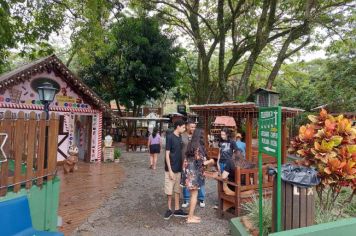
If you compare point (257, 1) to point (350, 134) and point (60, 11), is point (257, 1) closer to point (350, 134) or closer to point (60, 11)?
point (60, 11)

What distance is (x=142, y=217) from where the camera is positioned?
572cm

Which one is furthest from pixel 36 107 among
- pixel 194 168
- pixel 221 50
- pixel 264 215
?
pixel 264 215

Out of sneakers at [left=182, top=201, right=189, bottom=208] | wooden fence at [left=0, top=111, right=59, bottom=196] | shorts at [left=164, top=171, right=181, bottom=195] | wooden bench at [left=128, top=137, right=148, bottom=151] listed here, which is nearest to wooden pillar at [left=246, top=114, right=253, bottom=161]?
sneakers at [left=182, top=201, right=189, bottom=208]

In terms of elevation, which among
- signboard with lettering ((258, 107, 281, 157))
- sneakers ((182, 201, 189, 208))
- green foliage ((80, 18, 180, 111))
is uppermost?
green foliage ((80, 18, 180, 111))

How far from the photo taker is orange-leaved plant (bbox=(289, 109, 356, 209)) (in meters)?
3.89

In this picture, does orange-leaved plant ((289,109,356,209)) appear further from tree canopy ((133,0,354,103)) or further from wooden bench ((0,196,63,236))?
tree canopy ((133,0,354,103))

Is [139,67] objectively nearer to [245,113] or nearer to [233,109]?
[233,109]

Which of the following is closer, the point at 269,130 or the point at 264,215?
the point at 269,130

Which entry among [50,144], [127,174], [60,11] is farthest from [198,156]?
[60,11]

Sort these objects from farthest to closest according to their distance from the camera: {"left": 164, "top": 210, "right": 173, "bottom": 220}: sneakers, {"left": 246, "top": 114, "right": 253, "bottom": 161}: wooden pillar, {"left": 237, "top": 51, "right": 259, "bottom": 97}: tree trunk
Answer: {"left": 237, "top": 51, "right": 259, "bottom": 97}: tree trunk, {"left": 246, "top": 114, "right": 253, "bottom": 161}: wooden pillar, {"left": 164, "top": 210, "right": 173, "bottom": 220}: sneakers

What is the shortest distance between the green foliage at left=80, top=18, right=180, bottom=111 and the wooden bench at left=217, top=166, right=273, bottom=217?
11.7 m

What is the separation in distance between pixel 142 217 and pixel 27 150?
2847mm

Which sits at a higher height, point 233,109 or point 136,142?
point 233,109

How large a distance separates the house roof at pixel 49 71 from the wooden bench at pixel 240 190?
794 centimetres
